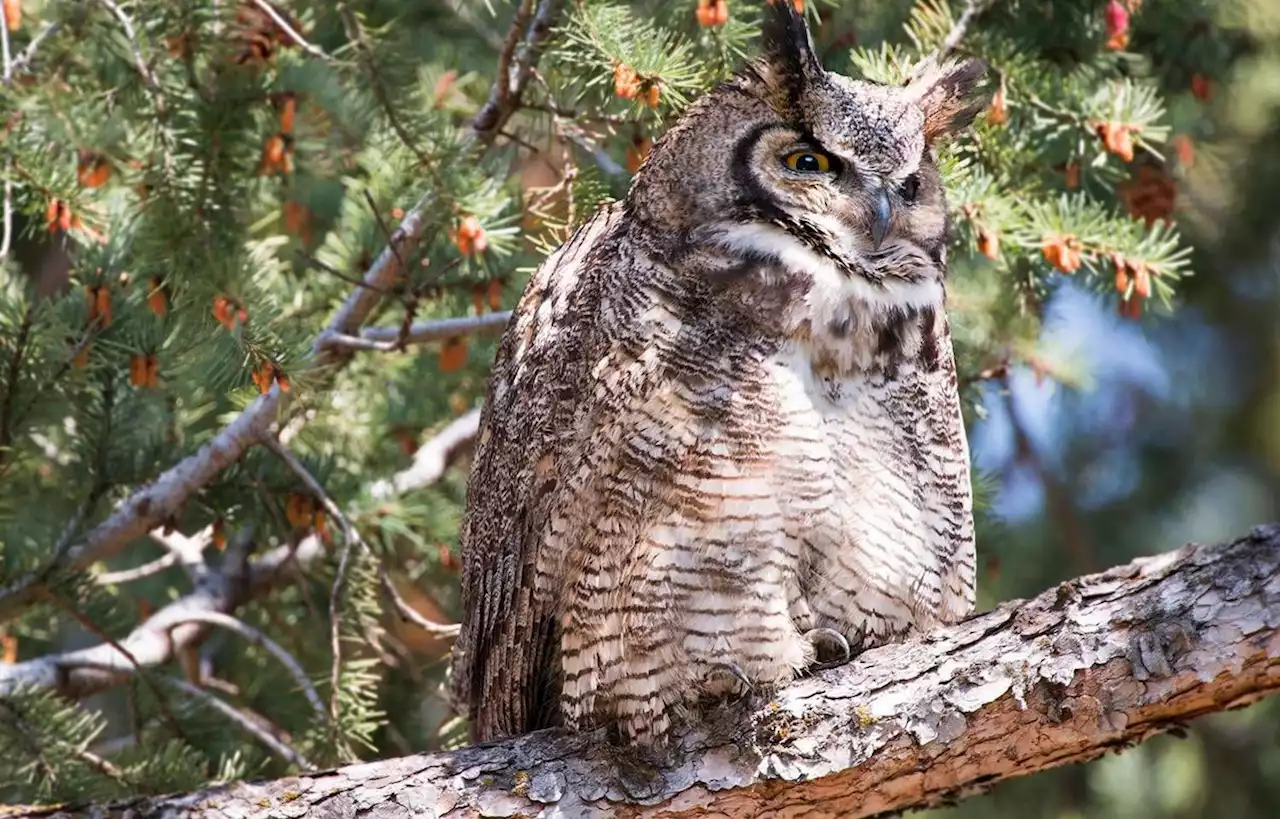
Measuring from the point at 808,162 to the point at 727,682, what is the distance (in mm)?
775

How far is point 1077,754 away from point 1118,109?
117 cm

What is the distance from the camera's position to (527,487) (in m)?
2.29

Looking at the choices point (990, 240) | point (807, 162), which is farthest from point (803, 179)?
point (990, 240)

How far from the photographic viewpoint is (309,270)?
331cm

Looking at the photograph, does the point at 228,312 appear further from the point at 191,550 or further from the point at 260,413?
the point at 191,550

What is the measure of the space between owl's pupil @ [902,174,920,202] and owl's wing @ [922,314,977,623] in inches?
7.8

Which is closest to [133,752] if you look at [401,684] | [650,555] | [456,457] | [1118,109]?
[401,684]

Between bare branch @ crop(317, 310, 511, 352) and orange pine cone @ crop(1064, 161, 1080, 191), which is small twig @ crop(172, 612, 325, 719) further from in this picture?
orange pine cone @ crop(1064, 161, 1080, 191)

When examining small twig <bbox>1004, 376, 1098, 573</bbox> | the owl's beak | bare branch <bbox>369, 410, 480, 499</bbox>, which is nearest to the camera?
the owl's beak

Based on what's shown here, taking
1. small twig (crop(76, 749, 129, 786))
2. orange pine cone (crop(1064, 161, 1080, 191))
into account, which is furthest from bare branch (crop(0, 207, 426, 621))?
orange pine cone (crop(1064, 161, 1080, 191))

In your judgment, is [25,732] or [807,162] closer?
[807,162]

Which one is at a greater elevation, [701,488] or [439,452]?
[439,452]

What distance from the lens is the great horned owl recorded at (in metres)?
2.12

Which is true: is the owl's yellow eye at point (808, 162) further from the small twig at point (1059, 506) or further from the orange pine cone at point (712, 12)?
the small twig at point (1059, 506)
